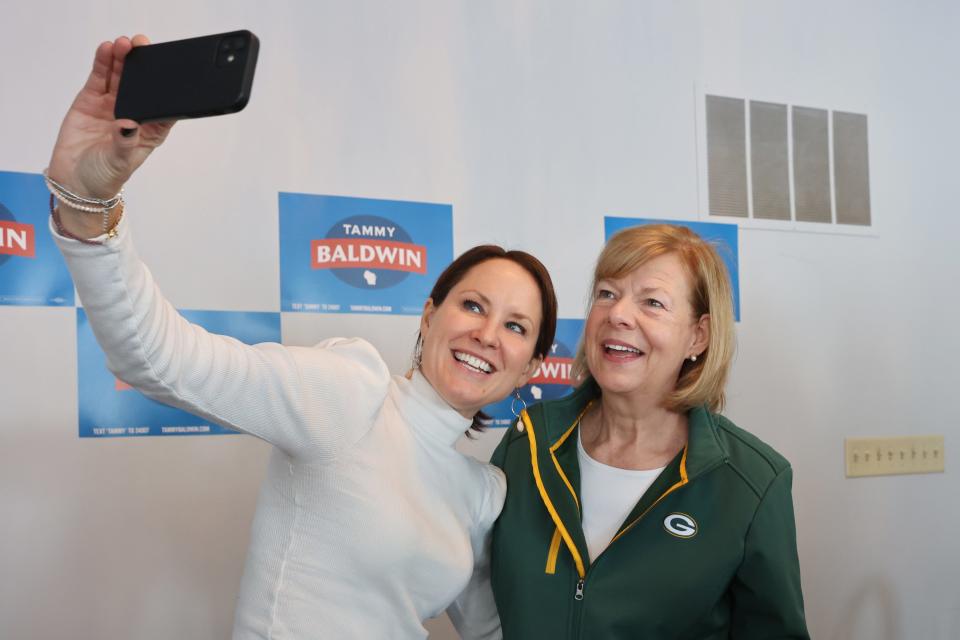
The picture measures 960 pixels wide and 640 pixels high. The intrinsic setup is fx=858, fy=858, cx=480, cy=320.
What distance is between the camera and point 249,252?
2152 mm

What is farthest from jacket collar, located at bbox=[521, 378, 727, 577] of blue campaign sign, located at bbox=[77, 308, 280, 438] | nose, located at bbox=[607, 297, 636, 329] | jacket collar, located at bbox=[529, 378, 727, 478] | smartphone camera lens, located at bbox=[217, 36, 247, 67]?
smartphone camera lens, located at bbox=[217, 36, 247, 67]

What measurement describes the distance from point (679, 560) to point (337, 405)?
70 centimetres

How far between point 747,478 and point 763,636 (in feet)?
0.91

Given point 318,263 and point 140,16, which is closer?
point 140,16

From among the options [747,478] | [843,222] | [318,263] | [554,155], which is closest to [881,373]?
[843,222]

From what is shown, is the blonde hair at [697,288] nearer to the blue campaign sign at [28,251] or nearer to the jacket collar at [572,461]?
the jacket collar at [572,461]

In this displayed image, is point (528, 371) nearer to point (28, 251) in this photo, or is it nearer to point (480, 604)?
point (480, 604)

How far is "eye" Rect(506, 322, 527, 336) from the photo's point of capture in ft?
5.24

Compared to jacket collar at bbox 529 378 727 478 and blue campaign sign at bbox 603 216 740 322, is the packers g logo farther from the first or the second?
blue campaign sign at bbox 603 216 740 322

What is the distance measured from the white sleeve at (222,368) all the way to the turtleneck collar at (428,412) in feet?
0.53

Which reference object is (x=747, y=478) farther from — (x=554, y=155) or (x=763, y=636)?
(x=554, y=155)

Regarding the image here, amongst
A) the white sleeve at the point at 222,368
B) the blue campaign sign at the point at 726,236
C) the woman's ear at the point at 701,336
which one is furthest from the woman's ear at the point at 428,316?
the blue campaign sign at the point at 726,236

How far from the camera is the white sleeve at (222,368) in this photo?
0.91 meters

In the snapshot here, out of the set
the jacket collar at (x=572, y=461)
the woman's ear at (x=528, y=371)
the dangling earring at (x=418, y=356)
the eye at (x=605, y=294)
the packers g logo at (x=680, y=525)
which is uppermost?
the eye at (x=605, y=294)
